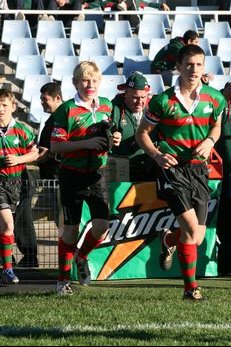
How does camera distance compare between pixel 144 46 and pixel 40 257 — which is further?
pixel 144 46

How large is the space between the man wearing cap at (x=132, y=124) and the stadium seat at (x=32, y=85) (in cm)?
559

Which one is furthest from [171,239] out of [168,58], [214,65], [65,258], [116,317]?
[214,65]

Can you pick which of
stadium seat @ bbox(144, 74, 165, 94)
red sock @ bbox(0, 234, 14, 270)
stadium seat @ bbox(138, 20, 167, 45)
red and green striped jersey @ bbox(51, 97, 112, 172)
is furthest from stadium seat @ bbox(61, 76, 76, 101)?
red and green striped jersey @ bbox(51, 97, 112, 172)

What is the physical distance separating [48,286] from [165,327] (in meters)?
2.55

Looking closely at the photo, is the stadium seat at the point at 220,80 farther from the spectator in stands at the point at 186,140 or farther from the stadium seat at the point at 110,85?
the spectator in stands at the point at 186,140

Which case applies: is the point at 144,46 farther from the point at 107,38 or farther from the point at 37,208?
the point at 37,208

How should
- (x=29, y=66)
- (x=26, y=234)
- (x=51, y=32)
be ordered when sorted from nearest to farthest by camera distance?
(x=26, y=234) → (x=29, y=66) → (x=51, y=32)

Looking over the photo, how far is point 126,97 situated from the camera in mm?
11328

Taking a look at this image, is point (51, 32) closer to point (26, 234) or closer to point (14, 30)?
point (14, 30)

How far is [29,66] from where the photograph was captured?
687 inches

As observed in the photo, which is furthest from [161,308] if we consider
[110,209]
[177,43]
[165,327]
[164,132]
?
[177,43]

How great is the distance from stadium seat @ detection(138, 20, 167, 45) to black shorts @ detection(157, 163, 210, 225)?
9870mm

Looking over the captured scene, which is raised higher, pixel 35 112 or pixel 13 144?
pixel 13 144

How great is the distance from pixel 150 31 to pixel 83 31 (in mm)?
1135
